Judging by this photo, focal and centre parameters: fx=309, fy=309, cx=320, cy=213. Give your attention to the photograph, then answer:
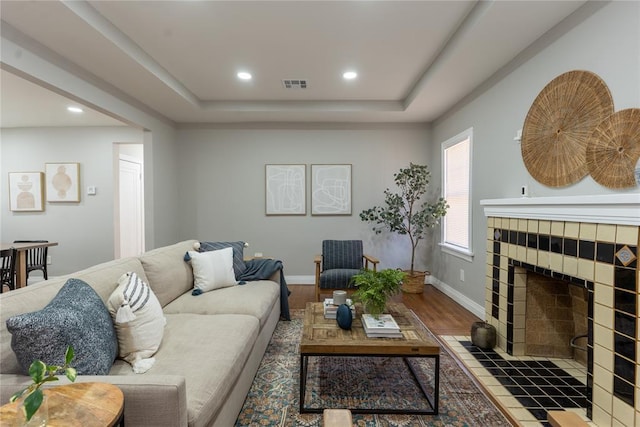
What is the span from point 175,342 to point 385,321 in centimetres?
128

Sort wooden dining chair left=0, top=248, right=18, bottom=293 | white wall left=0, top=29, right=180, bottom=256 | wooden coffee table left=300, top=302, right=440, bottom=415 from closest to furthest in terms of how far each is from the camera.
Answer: wooden coffee table left=300, top=302, right=440, bottom=415
white wall left=0, top=29, right=180, bottom=256
wooden dining chair left=0, top=248, right=18, bottom=293

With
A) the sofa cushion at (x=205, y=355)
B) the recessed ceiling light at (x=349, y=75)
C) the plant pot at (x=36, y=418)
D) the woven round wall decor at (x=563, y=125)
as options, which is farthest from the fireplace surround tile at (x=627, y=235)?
the recessed ceiling light at (x=349, y=75)

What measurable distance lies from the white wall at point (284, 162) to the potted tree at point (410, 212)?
0.23m

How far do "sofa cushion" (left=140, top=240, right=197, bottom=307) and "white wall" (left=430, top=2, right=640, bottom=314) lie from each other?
2.97 m

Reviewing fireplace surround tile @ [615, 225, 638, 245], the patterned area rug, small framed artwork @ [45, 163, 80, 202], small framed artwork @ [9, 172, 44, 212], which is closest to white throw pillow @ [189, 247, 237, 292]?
the patterned area rug

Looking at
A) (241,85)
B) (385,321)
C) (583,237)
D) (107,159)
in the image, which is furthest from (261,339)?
(107,159)

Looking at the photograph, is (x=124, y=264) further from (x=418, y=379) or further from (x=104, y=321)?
(x=418, y=379)

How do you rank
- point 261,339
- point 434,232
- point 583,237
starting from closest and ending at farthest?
point 583,237
point 261,339
point 434,232

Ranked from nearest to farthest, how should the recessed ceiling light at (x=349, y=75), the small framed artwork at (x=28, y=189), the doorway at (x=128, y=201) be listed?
1. the recessed ceiling light at (x=349, y=75)
2. the small framed artwork at (x=28, y=189)
3. the doorway at (x=128, y=201)

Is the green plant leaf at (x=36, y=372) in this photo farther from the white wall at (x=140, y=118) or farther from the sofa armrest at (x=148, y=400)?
the white wall at (x=140, y=118)

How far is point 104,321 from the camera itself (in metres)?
1.41

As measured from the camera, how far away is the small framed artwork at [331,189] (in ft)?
15.7

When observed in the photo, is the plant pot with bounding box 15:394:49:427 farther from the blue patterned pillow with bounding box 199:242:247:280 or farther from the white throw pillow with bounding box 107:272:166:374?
the blue patterned pillow with bounding box 199:242:247:280

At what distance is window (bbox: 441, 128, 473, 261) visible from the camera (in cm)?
368
